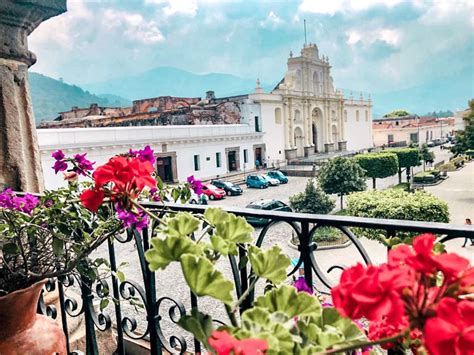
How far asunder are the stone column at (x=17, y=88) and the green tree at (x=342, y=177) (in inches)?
783

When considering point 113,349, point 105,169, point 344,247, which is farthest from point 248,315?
point 344,247

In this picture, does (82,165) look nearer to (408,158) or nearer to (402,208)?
(402,208)

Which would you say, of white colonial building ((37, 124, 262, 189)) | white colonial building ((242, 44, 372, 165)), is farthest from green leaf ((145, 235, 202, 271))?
white colonial building ((242, 44, 372, 165))

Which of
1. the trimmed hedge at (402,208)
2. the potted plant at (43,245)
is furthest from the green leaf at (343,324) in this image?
the trimmed hedge at (402,208)

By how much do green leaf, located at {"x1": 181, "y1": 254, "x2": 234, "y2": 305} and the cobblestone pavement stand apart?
0.25 meters

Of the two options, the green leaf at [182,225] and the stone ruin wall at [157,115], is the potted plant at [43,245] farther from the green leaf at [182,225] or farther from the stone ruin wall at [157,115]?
the stone ruin wall at [157,115]

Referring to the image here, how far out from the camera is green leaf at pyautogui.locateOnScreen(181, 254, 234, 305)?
714 mm

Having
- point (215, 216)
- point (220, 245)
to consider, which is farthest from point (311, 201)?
point (220, 245)

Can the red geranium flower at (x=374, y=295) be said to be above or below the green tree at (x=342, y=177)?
above

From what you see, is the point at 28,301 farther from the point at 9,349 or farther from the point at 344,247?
the point at 344,247

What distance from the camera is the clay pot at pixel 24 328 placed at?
1.82 metres

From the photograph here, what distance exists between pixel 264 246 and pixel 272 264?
1218 centimetres

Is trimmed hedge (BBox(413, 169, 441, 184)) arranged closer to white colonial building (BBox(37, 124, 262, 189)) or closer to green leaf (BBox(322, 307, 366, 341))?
white colonial building (BBox(37, 124, 262, 189))

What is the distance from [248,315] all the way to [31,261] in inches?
63.0
